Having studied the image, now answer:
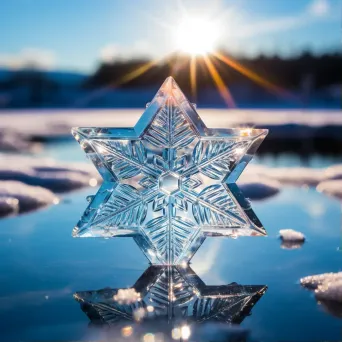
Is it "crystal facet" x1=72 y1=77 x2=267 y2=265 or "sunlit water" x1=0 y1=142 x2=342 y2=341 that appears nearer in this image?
"sunlit water" x1=0 y1=142 x2=342 y2=341

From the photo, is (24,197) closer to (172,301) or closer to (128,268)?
(128,268)

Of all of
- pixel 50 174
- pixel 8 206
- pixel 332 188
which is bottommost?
pixel 8 206

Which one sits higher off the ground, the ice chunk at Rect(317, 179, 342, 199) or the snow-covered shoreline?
the snow-covered shoreline

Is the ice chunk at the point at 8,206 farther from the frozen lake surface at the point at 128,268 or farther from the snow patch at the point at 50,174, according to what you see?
the snow patch at the point at 50,174

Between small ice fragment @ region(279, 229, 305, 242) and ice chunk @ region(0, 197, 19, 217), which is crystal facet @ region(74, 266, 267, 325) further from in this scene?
ice chunk @ region(0, 197, 19, 217)

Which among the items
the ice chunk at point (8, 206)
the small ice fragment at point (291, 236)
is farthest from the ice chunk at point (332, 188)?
the ice chunk at point (8, 206)

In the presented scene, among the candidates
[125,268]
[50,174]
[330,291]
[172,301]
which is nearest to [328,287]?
[330,291]

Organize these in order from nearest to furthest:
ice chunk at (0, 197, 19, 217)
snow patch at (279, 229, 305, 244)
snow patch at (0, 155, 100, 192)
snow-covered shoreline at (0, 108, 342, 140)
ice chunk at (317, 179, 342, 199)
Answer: snow patch at (279, 229, 305, 244), ice chunk at (0, 197, 19, 217), ice chunk at (317, 179, 342, 199), snow patch at (0, 155, 100, 192), snow-covered shoreline at (0, 108, 342, 140)

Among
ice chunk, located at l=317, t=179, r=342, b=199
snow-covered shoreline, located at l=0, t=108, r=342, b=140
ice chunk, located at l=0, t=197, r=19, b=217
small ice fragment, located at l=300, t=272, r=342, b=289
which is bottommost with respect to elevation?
small ice fragment, located at l=300, t=272, r=342, b=289

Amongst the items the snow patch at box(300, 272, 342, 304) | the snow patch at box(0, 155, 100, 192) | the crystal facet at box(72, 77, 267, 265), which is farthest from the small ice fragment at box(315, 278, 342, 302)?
the snow patch at box(0, 155, 100, 192)
